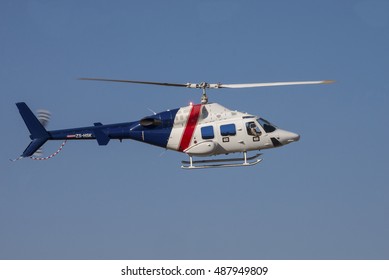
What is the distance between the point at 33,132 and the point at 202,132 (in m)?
10.9

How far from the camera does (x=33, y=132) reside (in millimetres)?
61656

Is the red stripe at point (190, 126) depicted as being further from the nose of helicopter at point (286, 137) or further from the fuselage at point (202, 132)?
the nose of helicopter at point (286, 137)

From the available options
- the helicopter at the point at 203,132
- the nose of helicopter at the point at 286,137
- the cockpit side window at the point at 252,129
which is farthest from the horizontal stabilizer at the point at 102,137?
the nose of helicopter at the point at 286,137

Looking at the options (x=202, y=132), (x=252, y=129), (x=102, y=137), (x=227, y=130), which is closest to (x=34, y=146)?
(x=102, y=137)

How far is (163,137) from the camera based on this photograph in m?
58.7

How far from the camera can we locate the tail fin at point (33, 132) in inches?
2411

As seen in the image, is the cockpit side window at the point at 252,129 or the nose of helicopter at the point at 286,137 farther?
the nose of helicopter at the point at 286,137

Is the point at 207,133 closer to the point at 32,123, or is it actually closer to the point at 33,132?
the point at 33,132

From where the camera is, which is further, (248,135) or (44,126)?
(44,126)

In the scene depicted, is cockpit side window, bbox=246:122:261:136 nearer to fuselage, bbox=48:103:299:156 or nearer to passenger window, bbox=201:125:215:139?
fuselage, bbox=48:103:299:156

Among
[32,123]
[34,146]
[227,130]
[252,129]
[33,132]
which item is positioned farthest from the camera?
[32,123]
